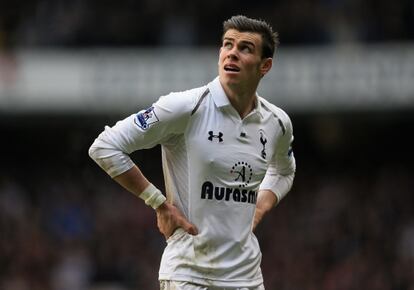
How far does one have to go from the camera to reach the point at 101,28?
20938 mm

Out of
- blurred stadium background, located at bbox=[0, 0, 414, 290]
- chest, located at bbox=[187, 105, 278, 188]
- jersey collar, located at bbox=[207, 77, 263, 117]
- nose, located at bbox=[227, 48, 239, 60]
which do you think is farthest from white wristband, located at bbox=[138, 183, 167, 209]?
blurred stadium background, located at bbox=[0, 0, 414, 290]

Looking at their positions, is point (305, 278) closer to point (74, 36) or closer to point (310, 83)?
point (310, 83)

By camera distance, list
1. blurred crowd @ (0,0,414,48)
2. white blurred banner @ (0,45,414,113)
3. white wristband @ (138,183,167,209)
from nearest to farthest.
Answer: white wristband @ (138,183,167,209) < white blurred banner @ (0,45,414,113) < blurred crowd @ (0,0,414,48)

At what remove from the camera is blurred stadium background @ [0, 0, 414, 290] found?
1830 centimetres

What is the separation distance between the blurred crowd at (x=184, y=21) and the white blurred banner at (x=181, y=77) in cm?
33

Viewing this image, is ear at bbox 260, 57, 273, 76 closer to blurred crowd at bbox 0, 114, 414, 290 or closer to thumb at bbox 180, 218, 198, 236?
thumb at bbox 180, 218, 198, 236

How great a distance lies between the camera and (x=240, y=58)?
6676 mm

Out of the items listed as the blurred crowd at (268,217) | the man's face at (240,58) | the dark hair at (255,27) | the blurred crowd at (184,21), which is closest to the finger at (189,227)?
the man's face at (240,58)

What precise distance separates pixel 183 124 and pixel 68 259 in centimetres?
1264

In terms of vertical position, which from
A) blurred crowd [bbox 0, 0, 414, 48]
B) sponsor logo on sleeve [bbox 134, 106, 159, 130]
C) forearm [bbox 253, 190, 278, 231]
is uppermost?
sponsor logo on sleeve [bbox 134, 106, 159, 130]

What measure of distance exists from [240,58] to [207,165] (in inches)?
23.5

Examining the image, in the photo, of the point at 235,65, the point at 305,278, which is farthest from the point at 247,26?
the point at 305,278

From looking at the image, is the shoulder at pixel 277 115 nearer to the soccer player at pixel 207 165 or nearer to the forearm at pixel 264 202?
the soccer player at pixel 207 165

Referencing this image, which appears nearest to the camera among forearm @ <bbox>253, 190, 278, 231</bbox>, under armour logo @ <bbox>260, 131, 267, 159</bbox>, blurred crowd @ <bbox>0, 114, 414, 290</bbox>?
under armour logo @ <bbox>260, 131, 267, 159</bbox>
